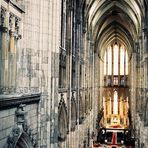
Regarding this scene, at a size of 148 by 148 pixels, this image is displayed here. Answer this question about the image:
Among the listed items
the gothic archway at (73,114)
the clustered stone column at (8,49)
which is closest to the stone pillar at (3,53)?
the clustered stone column at (8,49)

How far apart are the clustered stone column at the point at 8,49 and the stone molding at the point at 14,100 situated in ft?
2.08

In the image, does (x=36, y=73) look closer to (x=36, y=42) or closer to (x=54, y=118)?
(x=36, y=42)

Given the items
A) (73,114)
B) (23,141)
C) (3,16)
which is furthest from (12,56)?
(73,114)

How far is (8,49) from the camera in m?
12.9

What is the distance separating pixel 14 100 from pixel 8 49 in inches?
96.7

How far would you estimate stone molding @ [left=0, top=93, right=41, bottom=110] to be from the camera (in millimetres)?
10398

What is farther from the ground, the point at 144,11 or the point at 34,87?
the point at 144,11

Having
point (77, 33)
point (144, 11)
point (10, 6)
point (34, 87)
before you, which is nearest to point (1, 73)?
point (10, 6)

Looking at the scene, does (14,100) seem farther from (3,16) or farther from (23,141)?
(3,16)

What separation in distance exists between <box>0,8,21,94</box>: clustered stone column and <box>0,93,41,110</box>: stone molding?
634 millimetres

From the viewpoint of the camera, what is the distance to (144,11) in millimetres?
38062

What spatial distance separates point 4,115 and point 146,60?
27.0m

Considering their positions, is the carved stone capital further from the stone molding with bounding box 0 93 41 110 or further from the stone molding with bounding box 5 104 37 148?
the stone molding with bounding box 5 104 37 148

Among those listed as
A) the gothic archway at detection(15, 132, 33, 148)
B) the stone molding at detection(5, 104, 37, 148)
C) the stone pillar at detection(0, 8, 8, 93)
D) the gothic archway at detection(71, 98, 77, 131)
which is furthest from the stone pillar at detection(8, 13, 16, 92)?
the gothic archway at detection(71, 98, 77, 131)
